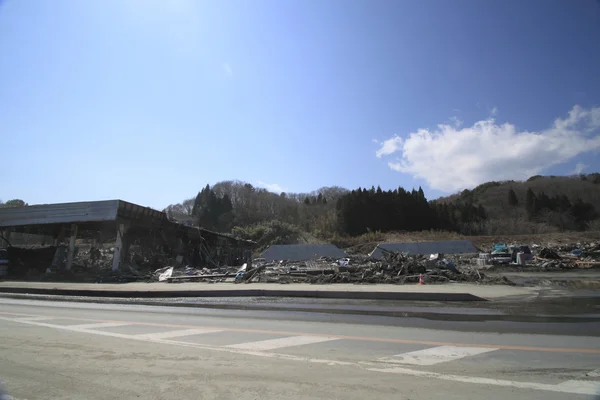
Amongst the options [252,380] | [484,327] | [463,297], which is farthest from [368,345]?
[463,297]

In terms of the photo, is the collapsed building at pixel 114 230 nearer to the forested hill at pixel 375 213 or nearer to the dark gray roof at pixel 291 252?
the dark gray roof at pixel 291 252

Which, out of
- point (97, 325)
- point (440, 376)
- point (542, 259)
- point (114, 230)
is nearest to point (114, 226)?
point (114, 230)

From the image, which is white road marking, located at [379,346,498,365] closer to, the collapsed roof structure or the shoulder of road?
the shoulder of road

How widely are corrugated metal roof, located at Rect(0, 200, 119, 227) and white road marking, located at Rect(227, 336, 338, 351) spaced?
25334 mm

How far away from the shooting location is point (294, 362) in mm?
5023

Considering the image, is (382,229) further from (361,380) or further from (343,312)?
(361,380)

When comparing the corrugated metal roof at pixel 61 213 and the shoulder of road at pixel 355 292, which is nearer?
the shoulder of road at pixel 355 292

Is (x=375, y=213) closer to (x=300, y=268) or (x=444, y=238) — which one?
(x=444, y=238)

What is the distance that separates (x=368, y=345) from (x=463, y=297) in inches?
347

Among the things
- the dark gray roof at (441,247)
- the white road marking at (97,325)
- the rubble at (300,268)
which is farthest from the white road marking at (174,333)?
the dark gray roof at (441,247)

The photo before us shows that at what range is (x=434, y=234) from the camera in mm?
79500

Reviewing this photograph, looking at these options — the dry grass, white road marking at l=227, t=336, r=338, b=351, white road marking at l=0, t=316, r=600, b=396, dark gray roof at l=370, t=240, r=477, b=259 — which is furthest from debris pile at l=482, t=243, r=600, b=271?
white road marking at l=0, t=316, r=600, b=396

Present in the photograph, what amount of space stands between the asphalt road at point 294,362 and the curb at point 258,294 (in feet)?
19.6

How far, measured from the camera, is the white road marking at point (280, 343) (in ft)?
20.0
